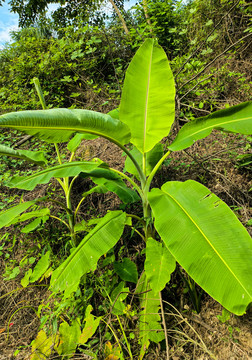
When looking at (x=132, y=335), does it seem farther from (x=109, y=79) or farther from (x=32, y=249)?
(x=109, y=79)

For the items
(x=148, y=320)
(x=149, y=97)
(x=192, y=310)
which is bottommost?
(x=192, y=310)

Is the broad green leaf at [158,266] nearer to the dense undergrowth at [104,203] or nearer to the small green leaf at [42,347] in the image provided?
the dense undergrowth at [104,203]

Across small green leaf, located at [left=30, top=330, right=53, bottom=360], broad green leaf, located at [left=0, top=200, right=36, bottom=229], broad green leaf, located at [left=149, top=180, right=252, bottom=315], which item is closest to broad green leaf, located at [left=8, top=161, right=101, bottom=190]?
broad green leaf, located at [left=0, top=200, right=36, bottom=229]

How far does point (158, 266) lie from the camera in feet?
3.84

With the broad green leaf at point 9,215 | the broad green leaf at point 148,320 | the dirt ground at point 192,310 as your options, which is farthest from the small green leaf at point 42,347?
the broad green leaf at point 9,215

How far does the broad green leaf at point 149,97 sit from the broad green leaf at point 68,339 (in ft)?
4.27

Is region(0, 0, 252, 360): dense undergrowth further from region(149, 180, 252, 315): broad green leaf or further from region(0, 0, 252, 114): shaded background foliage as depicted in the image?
region(149, 180, 252, 315): broad green leaf

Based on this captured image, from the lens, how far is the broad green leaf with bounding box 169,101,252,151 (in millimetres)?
1224

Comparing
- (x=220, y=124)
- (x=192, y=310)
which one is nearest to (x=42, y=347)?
(x=192, y=310)

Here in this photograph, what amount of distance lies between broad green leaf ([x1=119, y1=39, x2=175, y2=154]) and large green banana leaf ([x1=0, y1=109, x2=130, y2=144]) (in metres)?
0.16

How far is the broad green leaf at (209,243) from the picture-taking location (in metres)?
0.82

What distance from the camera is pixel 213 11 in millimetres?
3609

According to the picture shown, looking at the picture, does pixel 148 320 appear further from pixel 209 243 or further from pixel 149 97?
pixel 149 97

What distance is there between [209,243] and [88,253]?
651mm
